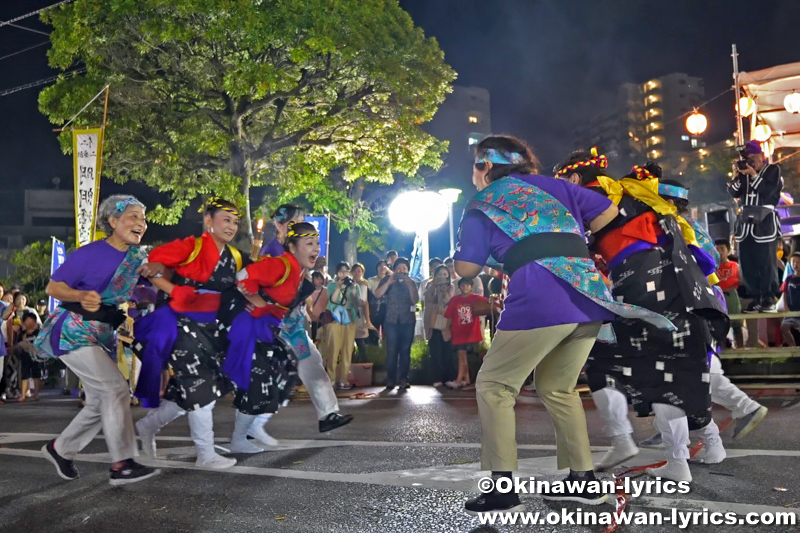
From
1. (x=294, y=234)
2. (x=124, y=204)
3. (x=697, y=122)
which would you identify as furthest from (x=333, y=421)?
(x=697, y=122)

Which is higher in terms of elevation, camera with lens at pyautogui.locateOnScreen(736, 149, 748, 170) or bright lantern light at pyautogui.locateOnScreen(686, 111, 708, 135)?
bright lantern light at pyautogui.locateOnScreen(686, 111, 708, 135)

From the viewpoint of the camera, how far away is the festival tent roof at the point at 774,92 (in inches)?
668

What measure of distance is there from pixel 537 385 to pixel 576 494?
0.56 meters

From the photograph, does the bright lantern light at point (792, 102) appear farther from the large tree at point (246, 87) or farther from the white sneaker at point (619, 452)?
the white sneaker at point (619, 452)

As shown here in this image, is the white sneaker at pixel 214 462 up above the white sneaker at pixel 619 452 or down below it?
below

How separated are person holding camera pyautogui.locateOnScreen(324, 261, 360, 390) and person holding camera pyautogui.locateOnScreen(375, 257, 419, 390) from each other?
0.60 meters

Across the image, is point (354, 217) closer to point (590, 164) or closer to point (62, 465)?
point (62, 465)

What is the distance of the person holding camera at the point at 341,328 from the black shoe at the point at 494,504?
8.78 metres

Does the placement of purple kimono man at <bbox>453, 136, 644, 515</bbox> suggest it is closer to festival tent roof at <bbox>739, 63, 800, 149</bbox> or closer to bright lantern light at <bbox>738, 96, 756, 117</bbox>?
bright lantern light at <bbox>738, 96, 756, 117</bbox>

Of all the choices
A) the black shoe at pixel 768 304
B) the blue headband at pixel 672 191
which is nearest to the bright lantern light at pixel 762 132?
the black shoe at pixel 768 304

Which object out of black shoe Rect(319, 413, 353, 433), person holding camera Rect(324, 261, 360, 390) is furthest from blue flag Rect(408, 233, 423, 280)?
black shoe Rect(319, 413, 353, 433)

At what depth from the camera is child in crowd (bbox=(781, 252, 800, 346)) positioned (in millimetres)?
10406

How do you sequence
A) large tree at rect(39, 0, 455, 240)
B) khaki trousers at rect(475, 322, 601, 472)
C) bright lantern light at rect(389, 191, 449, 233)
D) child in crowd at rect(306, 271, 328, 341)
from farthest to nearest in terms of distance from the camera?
bright lantern light at rect(389, 191, 449, 233)
large tree at rect(39, 0, 455, 240)
child in crowd at rect(306, 271, 328, 341)
khaki trousers at rect(475, 322, 601, 472)

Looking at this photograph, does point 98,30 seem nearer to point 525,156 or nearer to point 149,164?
point 149,164
